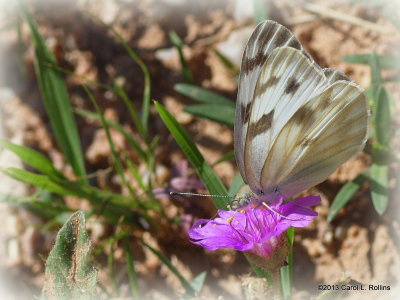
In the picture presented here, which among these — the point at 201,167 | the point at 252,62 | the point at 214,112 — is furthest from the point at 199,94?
the point at 252,62

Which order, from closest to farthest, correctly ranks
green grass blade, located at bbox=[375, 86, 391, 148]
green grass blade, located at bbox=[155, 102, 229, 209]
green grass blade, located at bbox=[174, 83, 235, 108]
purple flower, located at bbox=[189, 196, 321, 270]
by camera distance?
purple flower, located at bbox=[189, 196, 321, 270]
green grass blade, located at bbox=[155, 102, 229, 209]
green grass blade, located at bbox=[375, 86, 391, 148]
green grass blade, located at bbox=[174, 83, 235, 108]

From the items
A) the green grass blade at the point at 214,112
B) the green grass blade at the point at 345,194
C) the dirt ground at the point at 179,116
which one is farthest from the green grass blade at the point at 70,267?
the green grass blade at the point at 345,194

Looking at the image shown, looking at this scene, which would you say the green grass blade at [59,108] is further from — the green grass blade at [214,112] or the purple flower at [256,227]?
the purple flower at [256,227]

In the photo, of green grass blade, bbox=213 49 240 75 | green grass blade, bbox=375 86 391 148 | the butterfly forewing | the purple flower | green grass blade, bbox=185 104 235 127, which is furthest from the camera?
green grass blade, bbox=213 49 240 75

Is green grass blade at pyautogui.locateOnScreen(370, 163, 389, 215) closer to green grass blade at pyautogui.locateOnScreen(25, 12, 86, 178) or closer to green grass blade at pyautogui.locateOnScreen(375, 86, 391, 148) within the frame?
green grass blade at pyautogui.locateOnScreen(375, 86, 391, 148)

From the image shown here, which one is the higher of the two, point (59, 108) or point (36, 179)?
point (59, 108)

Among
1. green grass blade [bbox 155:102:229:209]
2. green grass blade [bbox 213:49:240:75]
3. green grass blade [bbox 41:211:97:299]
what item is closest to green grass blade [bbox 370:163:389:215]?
green grass blade [bbox 155:102:229:209]

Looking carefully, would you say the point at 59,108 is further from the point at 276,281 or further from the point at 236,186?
the point at 276,281
